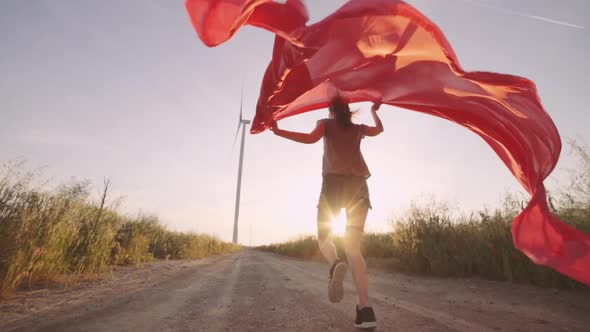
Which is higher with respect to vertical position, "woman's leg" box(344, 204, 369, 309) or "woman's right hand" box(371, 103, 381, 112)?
"woman's right hand" box(371, 103, 381, 112)

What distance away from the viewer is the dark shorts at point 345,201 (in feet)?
9.33

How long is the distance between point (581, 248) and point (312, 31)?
272 cm

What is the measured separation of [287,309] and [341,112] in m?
2.10

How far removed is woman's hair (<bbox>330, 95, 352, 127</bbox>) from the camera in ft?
10.3

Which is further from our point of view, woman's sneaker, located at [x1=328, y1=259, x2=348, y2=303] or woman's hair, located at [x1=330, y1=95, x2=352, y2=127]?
woman's hair, located at [x1=330, y1=95, x2=352, y2=127]

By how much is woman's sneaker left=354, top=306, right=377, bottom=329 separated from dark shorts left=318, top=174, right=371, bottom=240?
0.66 meters

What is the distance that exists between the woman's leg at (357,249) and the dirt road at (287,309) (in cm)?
31

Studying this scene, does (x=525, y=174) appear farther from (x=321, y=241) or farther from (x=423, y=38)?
(x=321, y=241)

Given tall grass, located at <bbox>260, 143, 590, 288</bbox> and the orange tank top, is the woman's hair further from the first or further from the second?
tall grass, located at <bbox>260, 143, 590, 288</bbox>

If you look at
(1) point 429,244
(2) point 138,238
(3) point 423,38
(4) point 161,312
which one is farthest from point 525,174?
(2) point 138,238

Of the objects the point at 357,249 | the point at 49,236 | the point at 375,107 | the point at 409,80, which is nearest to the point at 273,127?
the point at 375,107

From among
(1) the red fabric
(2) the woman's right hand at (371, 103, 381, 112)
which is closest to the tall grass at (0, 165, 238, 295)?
(1) the red fabric

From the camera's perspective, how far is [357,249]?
8.91 feet

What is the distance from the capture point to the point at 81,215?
233 inches
